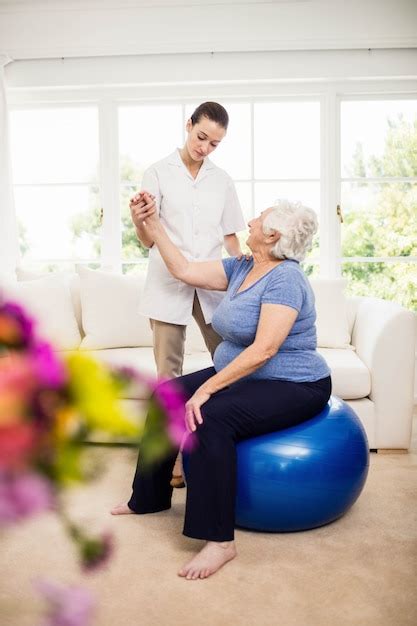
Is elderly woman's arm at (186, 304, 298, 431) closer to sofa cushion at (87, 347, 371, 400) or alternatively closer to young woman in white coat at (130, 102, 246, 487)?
young woman in white coat at (130, 102, 246, 487)

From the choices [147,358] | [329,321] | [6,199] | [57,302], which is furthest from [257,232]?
[6,199]

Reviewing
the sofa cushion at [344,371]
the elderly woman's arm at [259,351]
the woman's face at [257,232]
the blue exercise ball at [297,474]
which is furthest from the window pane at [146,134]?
the blue exercise ball at [297,474]

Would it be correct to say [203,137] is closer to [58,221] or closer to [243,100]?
[243,100]

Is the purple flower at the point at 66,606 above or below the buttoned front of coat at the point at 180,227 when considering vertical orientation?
below

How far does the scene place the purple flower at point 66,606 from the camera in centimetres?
36

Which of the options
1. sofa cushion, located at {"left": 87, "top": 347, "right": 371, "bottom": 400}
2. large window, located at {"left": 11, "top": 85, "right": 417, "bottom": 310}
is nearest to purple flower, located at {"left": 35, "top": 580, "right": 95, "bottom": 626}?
sofa cushion, located at {"left": 87, "top": 347, "right": 371, "bottom": 400}

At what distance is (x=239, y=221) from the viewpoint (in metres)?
2.74

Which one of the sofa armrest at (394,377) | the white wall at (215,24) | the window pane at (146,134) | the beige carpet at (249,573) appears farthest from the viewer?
the window pane at (146,134)

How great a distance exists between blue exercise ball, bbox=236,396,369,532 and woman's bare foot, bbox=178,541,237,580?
18 cm

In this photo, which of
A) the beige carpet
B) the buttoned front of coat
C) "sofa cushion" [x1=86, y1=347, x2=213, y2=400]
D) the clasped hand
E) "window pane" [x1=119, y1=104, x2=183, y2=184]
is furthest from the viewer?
"window pane" [x1=119, y1=104, x2=183, y2=184]

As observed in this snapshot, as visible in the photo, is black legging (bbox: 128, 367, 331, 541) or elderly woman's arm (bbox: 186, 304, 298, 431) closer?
black legging (bbox: 128, 367, 331, 541)

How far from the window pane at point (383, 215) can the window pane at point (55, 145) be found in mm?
1693

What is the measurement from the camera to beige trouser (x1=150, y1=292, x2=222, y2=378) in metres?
2.58

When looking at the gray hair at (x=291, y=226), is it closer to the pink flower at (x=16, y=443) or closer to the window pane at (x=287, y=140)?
the pink flower at (x=16, y=443)
